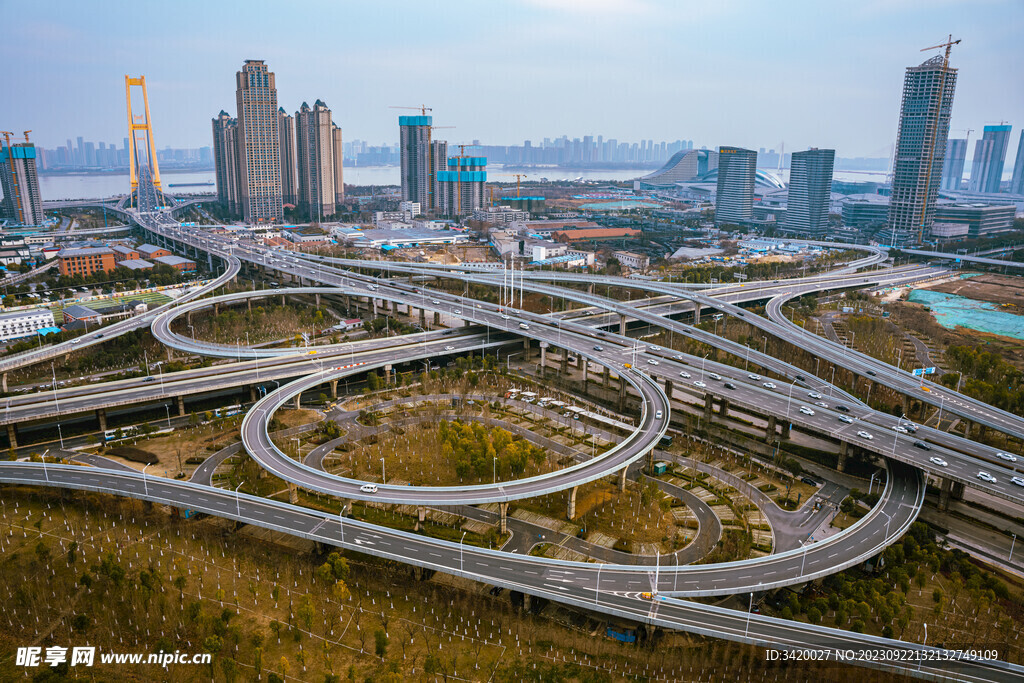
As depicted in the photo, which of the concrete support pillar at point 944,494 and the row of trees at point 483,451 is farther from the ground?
the row of trees at point 483,451

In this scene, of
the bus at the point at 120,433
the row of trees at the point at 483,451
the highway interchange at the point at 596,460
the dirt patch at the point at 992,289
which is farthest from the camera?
the dirt patch at the point at 992,289

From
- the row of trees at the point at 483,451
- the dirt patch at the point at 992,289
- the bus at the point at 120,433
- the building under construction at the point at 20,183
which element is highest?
the building under construction at the point at 20,183

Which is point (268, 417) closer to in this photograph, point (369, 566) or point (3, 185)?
point (369, 566)

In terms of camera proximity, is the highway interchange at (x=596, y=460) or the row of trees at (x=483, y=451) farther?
the row of trees at (x=483, y=451)

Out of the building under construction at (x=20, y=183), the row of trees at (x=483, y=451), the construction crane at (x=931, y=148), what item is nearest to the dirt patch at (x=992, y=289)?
the construction crane at (x=931, y=148)

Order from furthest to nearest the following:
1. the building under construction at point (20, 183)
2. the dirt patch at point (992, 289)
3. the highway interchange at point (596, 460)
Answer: the building under construction at point (20, 183) < the dirt patch at point (992, 289) < the highway interchange at point (596, 460)

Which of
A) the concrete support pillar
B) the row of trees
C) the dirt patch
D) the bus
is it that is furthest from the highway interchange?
the dirt patch

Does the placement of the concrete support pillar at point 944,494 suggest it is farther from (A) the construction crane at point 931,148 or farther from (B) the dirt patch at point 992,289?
(A) the construction crane at point 931,148

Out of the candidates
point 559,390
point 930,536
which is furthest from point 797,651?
point 559,390

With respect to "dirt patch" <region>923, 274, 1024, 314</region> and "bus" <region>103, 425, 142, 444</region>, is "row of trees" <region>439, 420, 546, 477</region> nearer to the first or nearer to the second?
"bus" <region>103, 425, 142, 444</region>
